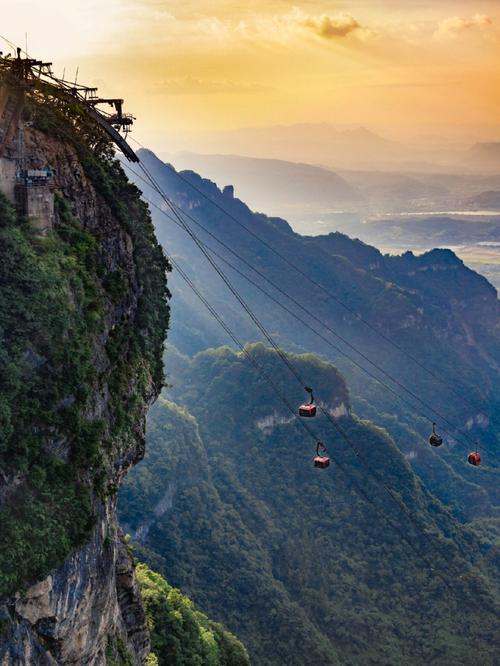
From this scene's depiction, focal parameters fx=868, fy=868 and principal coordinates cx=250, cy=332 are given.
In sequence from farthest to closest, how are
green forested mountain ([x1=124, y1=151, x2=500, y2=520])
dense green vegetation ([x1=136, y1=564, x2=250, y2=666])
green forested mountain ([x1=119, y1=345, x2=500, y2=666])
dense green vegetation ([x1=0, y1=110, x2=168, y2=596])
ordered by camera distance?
green forested mountain ([x1=124, y1=151, x2=500, y2=520]) → green forested mountain ([x1=119, y1=345, x2=500, y2=666]) → dense green vegetation ([x1=136, y1=564, x2=250, y2=666]) → dense green vegetation ([x1=0, y1=110, x2=168, y2=596])

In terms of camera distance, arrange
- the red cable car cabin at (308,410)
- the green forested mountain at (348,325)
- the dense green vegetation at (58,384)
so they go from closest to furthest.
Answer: the dense green vegetation at (58,384) < the red cable car cabin at (308,410) < the green forested mountain at (348,325)

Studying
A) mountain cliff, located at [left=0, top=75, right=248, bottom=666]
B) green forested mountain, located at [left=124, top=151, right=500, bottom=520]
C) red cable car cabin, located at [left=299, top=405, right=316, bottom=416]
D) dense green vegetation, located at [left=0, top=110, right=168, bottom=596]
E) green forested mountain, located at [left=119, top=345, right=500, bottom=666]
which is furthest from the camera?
green forested mountain, located at [left=124, top=151, right=500, bottom=520]

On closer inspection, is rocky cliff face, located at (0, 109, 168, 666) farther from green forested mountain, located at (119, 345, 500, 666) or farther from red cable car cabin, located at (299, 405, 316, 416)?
green forested mountain, located at (119, 345, 500, 666)

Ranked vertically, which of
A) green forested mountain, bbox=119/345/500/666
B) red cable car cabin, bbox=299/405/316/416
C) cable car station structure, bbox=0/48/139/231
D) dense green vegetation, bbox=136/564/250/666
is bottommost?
green forested mountain, bbox=119/345/500/666

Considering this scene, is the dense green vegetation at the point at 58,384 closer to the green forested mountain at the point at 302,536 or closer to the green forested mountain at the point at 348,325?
the green forested mountain at the point at 302,536

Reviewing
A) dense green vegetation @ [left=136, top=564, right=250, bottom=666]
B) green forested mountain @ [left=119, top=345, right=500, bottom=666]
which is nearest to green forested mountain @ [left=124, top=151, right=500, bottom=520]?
green forested mountain @ [left=119, top=345, right=500, bottom=666]

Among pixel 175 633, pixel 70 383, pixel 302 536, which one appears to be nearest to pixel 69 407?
pixel 70 383

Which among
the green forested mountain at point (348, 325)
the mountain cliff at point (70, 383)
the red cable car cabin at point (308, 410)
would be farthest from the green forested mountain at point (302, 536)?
the mountain cliff at point (70, 383)
